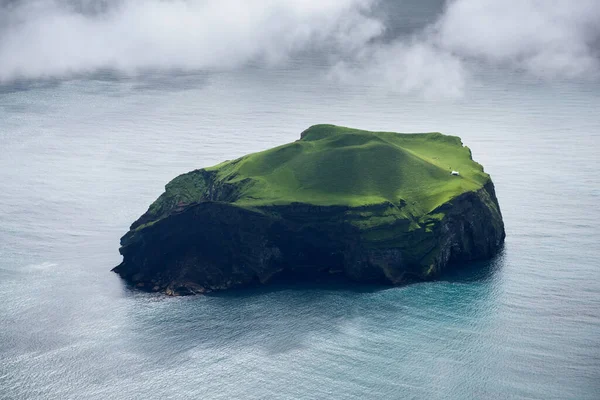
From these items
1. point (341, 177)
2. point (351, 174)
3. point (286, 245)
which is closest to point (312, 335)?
point (286, 245)

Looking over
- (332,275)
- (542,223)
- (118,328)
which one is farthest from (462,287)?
(118,328)

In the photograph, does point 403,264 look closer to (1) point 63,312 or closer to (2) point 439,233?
(2) point 439,233

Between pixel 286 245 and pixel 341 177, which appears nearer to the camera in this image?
pixel 286 245

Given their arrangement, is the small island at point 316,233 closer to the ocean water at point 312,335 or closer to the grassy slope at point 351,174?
the grassy slope at point 351,174

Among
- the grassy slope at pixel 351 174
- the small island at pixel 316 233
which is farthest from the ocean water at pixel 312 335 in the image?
the grassy slope at pixel 351 174

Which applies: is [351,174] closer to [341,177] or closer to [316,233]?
[341,177]

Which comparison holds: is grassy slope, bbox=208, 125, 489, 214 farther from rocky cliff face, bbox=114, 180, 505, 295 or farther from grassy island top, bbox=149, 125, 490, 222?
rocky cliff face, bbox=114, 180, 505, 295

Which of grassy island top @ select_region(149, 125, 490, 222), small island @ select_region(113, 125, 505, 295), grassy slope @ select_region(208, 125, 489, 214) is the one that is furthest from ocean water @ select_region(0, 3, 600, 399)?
grassy slope @ select_region(208, 125, 489, 214)
